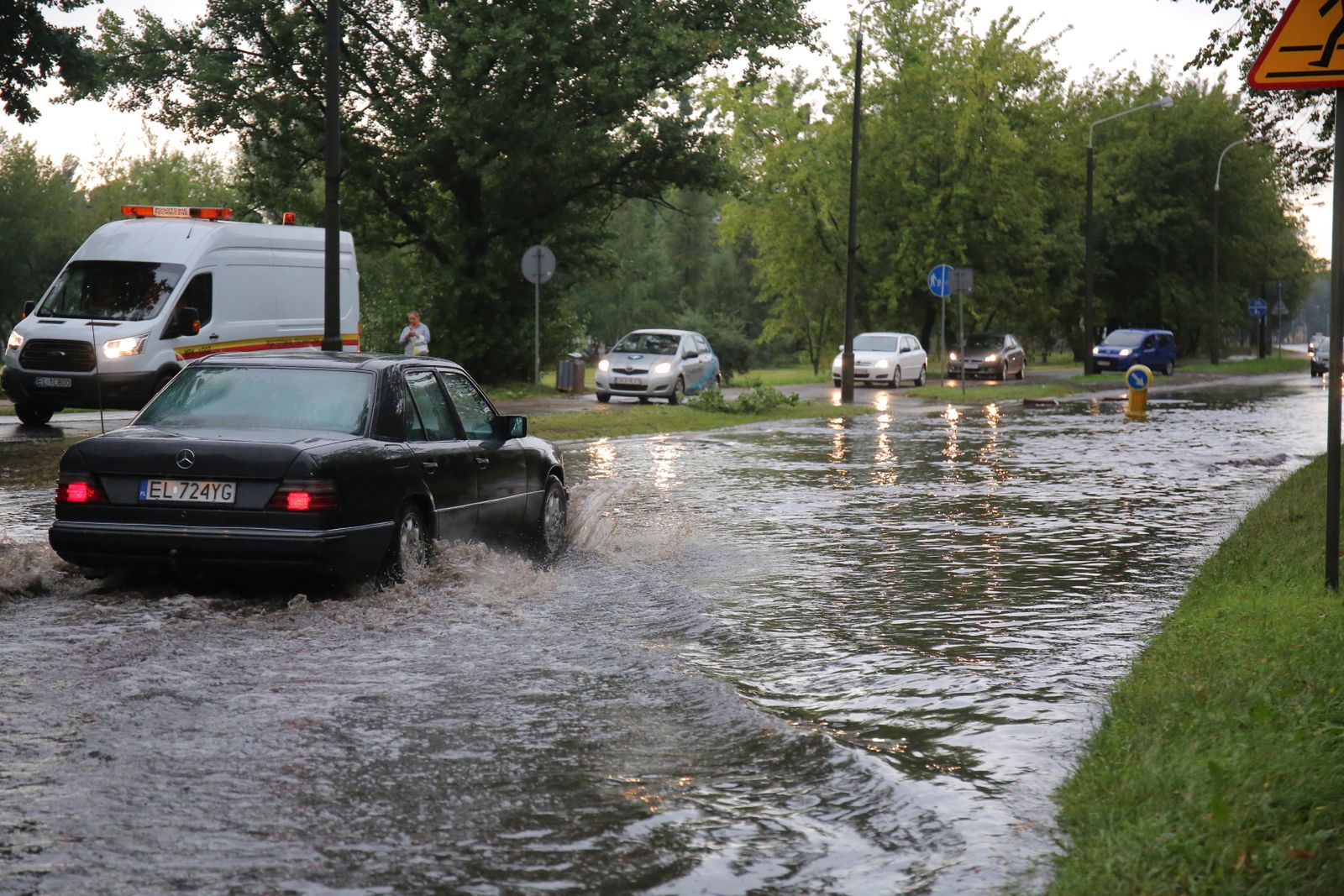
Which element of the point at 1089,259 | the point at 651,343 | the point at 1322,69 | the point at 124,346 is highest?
the point at 1089,259

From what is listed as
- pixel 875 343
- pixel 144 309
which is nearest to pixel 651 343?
pixel 144 309

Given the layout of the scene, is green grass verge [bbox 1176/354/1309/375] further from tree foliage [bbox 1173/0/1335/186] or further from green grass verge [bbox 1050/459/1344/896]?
green grass verge [bbox 1050/459/1344/896]

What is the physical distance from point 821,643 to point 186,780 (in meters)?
3.66

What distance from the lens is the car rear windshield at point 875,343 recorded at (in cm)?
4506

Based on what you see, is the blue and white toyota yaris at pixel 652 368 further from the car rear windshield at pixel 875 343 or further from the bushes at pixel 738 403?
the car rear windshield at pixel 875 343

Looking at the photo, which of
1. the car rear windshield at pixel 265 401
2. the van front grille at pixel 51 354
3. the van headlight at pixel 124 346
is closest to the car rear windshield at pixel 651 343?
the van headlight at pixel 124 346

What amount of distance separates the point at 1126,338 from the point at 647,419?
34397 mm

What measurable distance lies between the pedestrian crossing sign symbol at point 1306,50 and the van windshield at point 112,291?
1670 centimetres

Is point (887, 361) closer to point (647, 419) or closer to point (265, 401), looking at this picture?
point (647, 419)

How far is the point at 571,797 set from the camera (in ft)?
16.9

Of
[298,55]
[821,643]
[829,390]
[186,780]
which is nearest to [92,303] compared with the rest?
[298,55]

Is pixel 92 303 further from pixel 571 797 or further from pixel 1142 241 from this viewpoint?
pixel 1142 241

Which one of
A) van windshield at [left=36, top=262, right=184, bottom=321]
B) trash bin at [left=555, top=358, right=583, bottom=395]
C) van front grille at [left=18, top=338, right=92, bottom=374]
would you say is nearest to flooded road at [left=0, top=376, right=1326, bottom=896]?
van front grille at [left=18, top=338, right=92, bottom=374]

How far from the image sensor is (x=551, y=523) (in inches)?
450
